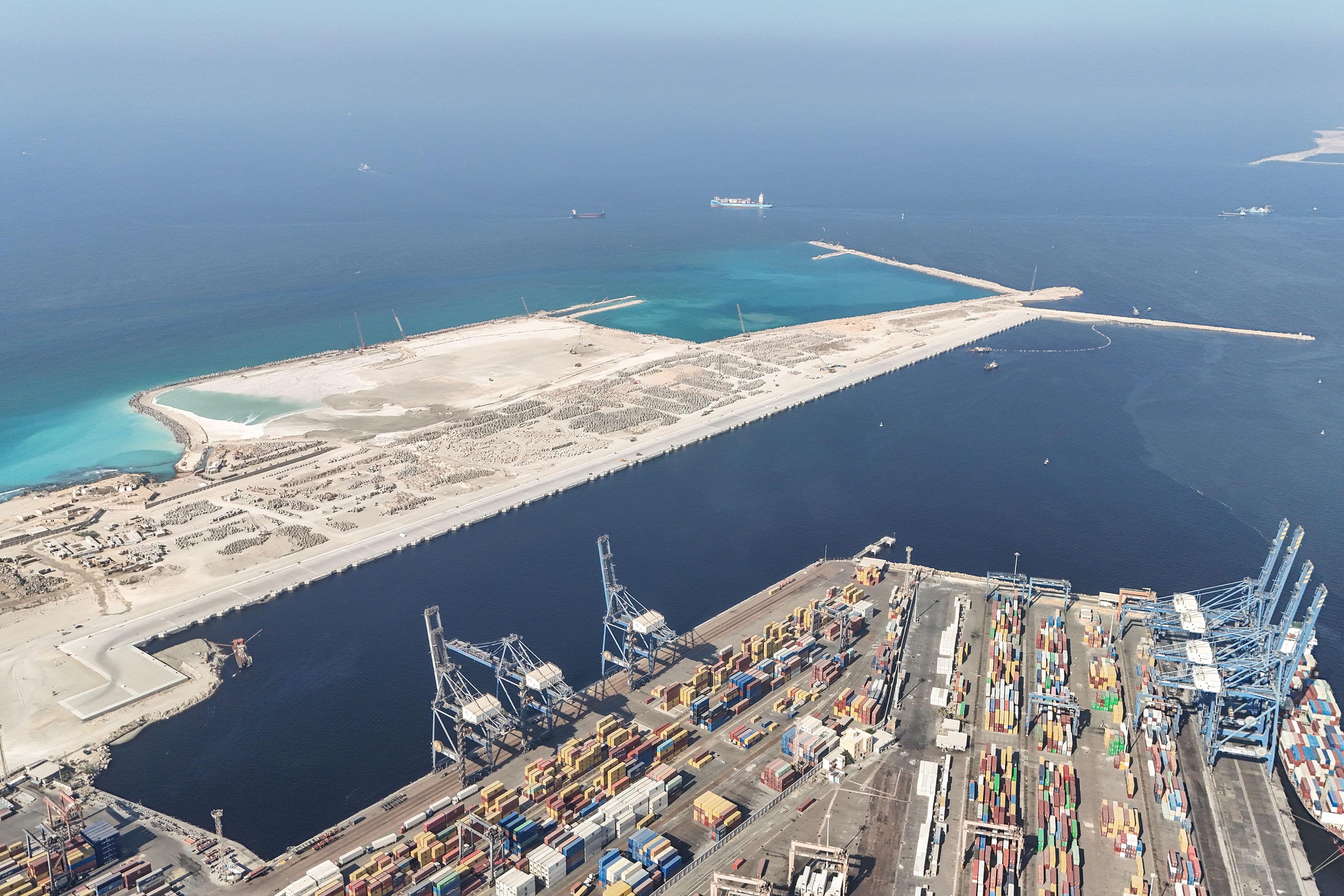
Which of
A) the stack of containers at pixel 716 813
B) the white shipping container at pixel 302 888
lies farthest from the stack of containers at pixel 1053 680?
the white shipping container at pixel 302 888

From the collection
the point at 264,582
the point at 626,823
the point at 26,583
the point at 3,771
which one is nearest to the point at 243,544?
the point at 264,582

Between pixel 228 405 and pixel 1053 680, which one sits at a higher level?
pixel 228 405

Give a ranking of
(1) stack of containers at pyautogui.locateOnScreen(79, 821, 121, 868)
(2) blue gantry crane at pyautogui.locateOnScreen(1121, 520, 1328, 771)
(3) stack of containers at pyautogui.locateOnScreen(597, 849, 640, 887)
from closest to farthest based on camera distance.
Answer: (3) stack of containers at pyautogui.locateOnScreen(597, 849, 640, 887), (1) stack of containers at pyautogui.locateOnScreen(79, 821, 121, 868), (2) blue gantry crane at pyautogui.locateOnScreen(1121, 520, 1328, 771)

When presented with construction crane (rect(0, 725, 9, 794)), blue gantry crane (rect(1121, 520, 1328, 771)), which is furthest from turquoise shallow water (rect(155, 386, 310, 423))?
A: blue gantry crane (rect(1121, 520, 1328, 771))

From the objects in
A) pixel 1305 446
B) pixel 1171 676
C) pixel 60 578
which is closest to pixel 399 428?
pixel 60 578

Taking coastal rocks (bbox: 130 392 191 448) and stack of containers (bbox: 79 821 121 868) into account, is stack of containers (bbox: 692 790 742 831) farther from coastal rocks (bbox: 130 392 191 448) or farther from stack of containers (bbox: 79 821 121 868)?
coastal rocks (bbox: 130 392 191 448)

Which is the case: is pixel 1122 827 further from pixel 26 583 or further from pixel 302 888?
pixel 26 583
